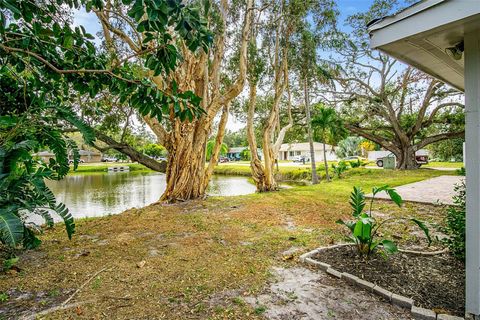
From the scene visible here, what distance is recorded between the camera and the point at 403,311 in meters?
2.40

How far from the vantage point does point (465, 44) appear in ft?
7.13

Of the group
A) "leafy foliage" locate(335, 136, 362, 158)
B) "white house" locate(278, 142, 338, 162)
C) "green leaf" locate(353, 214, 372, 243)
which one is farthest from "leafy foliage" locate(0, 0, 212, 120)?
"white house" locate(278, 142, 338, 162)

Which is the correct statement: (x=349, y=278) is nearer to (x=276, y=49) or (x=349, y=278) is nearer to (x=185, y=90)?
(x=185, y=90)

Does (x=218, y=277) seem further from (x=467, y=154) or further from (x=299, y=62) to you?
(x=299, y=62)

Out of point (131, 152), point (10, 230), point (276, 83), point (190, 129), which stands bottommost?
point (10, 230)

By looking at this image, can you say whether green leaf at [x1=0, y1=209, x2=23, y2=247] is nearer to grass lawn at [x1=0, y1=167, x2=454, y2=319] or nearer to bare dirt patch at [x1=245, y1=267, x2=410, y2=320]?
grass lawn at [x1=0, y1=167, x2=454, y2=319]

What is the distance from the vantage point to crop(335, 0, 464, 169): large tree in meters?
14.7

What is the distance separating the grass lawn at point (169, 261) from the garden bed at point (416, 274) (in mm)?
636

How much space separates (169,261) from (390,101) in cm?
1745

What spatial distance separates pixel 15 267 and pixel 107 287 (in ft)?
4.32

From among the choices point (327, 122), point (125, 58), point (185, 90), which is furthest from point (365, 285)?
point (327, 122)

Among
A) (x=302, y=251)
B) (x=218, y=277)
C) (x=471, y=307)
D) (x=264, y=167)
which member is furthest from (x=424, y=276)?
(x=264, y=167)

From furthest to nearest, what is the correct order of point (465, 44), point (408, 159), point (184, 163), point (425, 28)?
point (408, 159) → point (184, 163) → point (465, 44) → point (425, 28)

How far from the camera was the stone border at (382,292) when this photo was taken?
7.52ft
